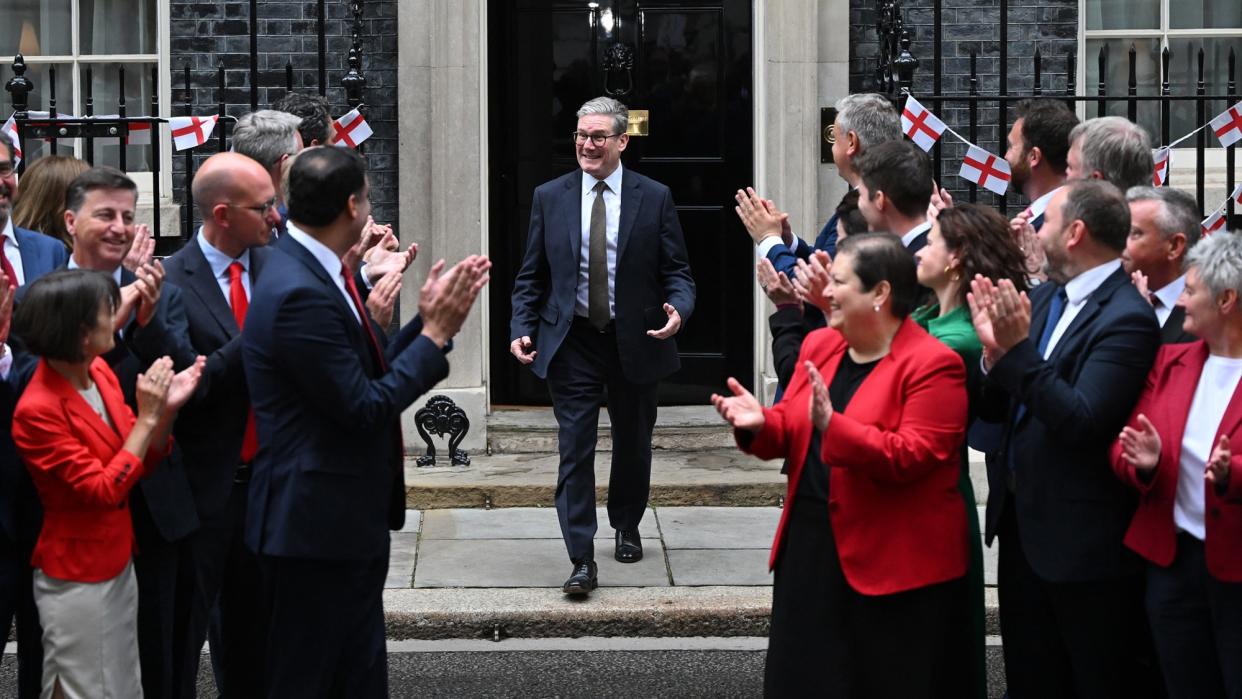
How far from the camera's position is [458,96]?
9289 mm

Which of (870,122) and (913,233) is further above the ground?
(870,122)

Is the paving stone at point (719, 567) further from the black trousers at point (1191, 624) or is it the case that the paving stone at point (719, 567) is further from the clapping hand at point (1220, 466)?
the clapping hand at point (1220, 466)

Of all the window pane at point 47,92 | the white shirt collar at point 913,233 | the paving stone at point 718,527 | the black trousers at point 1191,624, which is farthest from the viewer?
the window pane at point 47,92

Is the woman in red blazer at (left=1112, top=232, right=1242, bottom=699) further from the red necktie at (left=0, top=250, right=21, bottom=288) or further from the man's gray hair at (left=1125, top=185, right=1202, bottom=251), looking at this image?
the red necktie at (left=0, top=250, right=21, bottom=288)

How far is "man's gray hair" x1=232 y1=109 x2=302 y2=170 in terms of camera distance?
5.81m

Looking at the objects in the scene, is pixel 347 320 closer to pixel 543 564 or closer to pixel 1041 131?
pixel 1041 131

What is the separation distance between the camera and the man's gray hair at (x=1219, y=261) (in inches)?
182

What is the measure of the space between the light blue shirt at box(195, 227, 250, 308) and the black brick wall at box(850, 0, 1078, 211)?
190 inches

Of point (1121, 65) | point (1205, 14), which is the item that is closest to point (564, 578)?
point (1121, 65)

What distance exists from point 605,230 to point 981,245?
2807 mm

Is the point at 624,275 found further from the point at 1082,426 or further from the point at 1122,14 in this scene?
the point at 1122,14

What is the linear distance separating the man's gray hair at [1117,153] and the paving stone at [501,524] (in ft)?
10.3

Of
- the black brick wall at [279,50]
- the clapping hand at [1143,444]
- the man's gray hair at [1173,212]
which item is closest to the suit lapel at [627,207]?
the black brick wall at [279,50]

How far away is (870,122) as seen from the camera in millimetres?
6332
